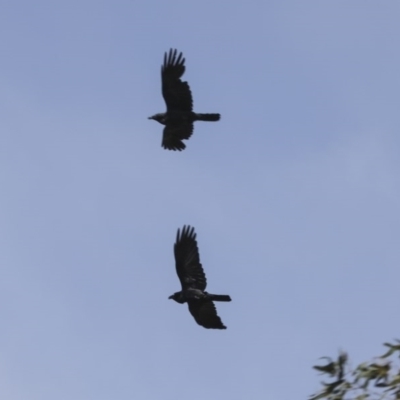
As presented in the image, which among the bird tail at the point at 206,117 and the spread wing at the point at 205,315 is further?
the bird tail at the point at 206,117

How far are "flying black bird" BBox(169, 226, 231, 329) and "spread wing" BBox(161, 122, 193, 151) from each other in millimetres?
2506

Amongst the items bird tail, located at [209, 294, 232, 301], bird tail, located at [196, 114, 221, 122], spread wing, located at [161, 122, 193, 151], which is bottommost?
bird tail, located at [209, 294, 232, 301]

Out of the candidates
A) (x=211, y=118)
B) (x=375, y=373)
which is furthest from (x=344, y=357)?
(x=211, y=118)

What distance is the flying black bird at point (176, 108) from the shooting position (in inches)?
953

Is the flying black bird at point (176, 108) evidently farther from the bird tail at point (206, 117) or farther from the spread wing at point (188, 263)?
the spread wing at point (188, 263)

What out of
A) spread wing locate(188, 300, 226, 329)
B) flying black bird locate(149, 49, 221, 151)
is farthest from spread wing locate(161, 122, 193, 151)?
spread wing locate(188, 300, 226, 329)

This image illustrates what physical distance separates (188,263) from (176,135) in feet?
10.6

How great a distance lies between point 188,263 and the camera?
74.7 feet

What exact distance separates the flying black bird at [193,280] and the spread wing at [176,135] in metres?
2.51

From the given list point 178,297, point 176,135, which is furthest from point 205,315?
point 176,135

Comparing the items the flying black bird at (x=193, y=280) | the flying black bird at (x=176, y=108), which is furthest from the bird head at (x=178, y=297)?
the flying black bird at (x=176, y=108)

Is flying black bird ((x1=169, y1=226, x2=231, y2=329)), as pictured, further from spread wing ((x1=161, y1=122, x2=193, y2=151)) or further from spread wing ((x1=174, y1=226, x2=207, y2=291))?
spread wing ((x1=161, y1=122, x2=193, y2=151))

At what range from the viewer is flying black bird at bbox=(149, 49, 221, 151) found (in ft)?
79.5

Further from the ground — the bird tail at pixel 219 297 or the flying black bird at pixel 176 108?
the flying black bird at pixel 176 108
